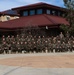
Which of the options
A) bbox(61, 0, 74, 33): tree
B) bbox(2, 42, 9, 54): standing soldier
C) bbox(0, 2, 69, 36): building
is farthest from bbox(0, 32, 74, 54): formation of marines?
bbox(0, 2, 69, 36): building

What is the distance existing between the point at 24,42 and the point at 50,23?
767 centimetres

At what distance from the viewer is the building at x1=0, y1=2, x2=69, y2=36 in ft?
113

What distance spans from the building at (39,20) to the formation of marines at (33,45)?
19.5 feet

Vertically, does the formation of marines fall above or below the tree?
below

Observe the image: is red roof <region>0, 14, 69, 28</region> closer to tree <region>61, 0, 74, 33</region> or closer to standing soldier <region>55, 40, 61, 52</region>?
tree <region>61, 0, 74, 33</region>

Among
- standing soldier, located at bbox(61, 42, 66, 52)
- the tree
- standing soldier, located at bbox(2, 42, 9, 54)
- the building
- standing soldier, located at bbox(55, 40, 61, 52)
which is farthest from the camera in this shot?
the building

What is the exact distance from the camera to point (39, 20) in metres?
36.4

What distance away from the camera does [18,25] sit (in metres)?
36.7

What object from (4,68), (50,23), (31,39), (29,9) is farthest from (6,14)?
(4,68)

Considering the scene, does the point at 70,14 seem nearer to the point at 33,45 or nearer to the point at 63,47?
the point at 63,47

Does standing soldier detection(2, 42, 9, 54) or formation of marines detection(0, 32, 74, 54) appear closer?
standing soldier detection(2, 42, 9, 54)

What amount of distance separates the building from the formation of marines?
5.95 meters

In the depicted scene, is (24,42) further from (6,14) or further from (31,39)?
(6,14)

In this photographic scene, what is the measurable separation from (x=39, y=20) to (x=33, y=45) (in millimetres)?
9889
